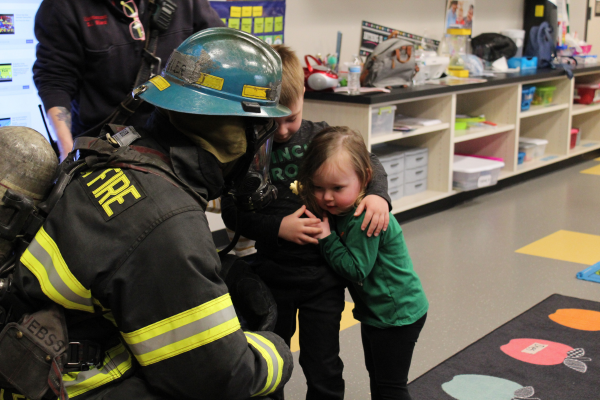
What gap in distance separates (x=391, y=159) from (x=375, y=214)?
2.50m

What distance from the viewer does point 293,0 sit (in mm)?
3945

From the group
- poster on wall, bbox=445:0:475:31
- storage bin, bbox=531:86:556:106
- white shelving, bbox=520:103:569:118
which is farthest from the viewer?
storage bin, bbox=531:86:556:106

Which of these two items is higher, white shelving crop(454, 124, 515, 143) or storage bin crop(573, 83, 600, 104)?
storage bin crop(573, 83, 600, 104)

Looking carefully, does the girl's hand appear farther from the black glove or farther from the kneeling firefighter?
the kneeling firefighter

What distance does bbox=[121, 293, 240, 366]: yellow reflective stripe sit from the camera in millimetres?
980

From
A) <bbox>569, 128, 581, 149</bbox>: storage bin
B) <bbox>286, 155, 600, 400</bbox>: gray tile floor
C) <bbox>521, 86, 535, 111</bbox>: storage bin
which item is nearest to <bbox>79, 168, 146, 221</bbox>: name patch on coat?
<bbox>286, 155, 600, 400</bbox>: gray tile floor

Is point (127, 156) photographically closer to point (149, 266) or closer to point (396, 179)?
point (149, 266)

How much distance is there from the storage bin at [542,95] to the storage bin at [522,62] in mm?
235

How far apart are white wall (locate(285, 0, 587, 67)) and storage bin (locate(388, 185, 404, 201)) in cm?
108

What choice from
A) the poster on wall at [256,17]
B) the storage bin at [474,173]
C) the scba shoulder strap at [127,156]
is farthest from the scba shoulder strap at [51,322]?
the storage bin at [474,173]

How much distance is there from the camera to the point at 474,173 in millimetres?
4422

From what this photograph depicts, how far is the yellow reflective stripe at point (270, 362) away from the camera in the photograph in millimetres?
1133

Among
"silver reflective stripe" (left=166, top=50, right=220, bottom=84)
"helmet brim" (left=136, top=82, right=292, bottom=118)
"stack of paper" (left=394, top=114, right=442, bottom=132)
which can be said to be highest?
"silver reflective stripe" (left=166, top=50, right=220, bottom=84)

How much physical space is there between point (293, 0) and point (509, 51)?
249 cm
